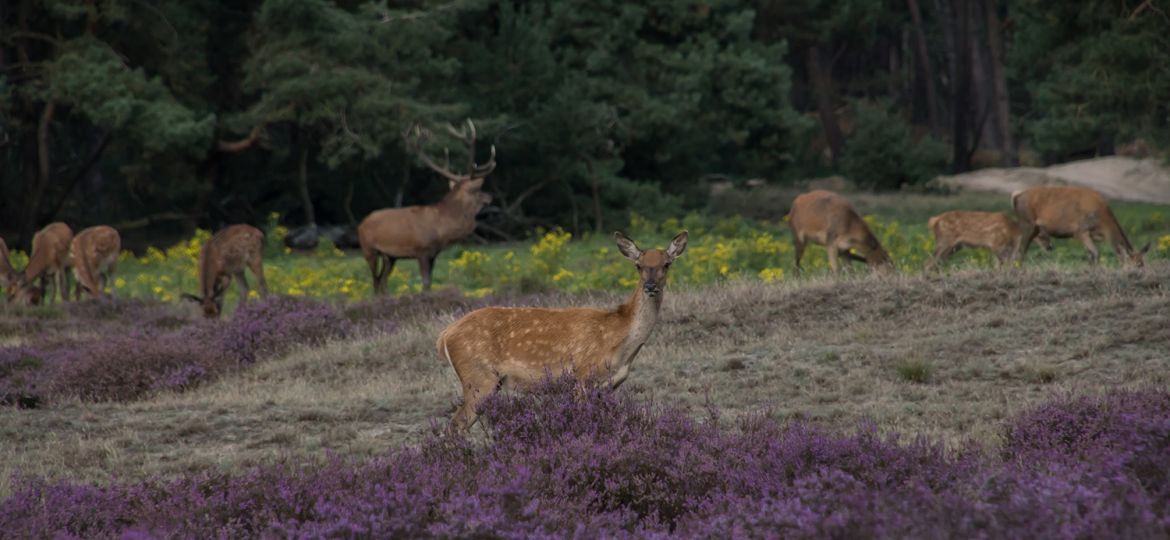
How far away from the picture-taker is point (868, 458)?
721 cm

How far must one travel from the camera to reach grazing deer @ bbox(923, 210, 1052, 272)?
1856 cm

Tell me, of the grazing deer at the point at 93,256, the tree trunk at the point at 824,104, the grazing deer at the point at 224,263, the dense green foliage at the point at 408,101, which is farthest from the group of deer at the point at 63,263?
the tree trunk at the point at 824,104

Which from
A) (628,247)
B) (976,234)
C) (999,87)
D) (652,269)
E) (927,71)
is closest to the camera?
(652,269)

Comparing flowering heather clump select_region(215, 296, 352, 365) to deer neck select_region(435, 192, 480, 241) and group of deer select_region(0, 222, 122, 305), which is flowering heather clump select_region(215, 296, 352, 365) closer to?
deer neck select_region(435, 192, 480, 241)

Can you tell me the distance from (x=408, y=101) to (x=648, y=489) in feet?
75.1

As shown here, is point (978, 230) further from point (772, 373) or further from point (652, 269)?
point (652, 269)

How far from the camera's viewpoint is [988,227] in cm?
1867

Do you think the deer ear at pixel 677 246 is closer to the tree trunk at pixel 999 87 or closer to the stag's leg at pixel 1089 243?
the stag's leg at pixel 1089 243

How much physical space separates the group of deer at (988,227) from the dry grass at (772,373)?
8.48 feet

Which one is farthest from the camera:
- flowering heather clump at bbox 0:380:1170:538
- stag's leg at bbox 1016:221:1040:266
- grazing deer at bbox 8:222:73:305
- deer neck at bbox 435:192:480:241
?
deer neck at bbox 435:192:480:241

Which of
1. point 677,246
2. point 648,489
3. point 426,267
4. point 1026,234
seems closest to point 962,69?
point 1026,234

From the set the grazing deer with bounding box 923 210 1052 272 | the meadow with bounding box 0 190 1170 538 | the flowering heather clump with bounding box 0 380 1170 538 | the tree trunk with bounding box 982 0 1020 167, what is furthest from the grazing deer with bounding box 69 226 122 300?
the tree trunk with bounding box 982 0 1020 167

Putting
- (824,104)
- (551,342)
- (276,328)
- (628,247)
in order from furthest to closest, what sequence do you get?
(824,104), (276,328), (628,247), (551,342)

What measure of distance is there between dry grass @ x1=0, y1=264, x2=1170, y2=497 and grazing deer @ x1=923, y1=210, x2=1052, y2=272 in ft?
9.73
